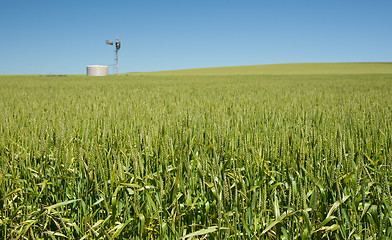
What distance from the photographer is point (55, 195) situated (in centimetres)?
154

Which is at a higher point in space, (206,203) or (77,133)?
(77,133)

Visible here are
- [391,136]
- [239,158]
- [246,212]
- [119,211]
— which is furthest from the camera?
[391,136]

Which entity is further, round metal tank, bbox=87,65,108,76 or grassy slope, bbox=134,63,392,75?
grassy slope, bbox=134,63,392,75

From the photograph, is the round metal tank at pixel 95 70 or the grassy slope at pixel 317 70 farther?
the grassy slope at pixel 317 70

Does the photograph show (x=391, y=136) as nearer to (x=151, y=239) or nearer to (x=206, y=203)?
(x=206, y=203)

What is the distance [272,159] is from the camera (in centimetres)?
180

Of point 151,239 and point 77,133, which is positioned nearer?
point 151,239

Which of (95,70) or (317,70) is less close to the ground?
(317,70)

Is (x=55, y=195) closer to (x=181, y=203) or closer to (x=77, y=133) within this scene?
(x=181, y=203)

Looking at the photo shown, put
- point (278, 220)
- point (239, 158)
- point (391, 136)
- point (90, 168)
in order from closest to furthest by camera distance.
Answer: point (278, 220) < point (90, 168) < point (239, 158) < point (391, 136)

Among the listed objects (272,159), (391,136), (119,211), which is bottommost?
(119,211)

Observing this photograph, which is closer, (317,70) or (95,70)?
(95,70)

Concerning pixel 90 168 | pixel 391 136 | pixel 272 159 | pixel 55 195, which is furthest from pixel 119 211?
pixel 391 136

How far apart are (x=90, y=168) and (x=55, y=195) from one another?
0.91 feet
